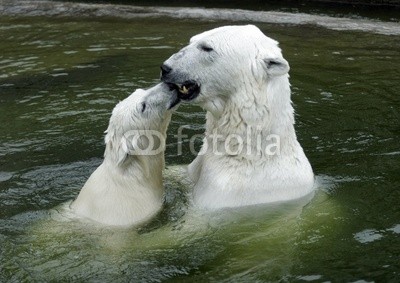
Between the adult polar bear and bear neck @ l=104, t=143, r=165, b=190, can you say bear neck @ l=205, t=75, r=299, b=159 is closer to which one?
the adult polar bear

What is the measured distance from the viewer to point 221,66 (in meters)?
4.34

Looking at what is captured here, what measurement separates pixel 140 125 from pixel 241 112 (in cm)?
68

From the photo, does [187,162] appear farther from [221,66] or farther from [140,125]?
[221,66]

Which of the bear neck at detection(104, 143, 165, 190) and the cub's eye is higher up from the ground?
the cub's eye

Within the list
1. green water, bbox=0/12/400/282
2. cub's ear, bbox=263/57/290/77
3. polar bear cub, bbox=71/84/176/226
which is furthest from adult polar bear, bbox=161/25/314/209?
polar bear cub, bbox=71/84/176/226

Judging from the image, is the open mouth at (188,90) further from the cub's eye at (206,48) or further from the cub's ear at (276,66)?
the cub's ear at (276,66)

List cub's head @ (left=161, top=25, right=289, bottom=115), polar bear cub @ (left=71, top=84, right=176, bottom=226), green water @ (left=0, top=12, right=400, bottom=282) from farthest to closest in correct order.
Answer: polar bear cub @ (left=71, top=84, right=176, bottom=226)
cub's head @ (left=161, top=25, right=289, bottom=115)
green water @ (left=0, top=12, right=400, bottom=282)

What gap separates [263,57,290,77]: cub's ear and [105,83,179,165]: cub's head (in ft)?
2.10

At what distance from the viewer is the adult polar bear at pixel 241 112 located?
14.1ft

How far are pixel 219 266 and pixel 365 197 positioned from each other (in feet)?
4.53

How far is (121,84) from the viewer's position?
24.3 ft

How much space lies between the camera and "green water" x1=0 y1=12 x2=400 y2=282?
4148 millimetres

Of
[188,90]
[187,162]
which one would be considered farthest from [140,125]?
[187,162]

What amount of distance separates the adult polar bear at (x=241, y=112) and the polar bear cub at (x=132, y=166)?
25 cm
